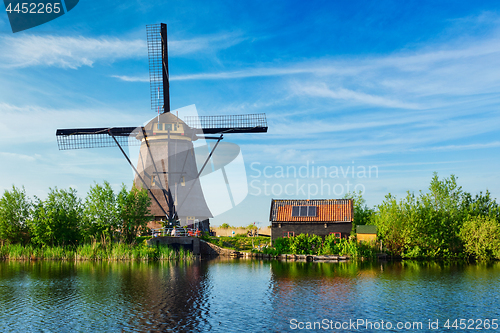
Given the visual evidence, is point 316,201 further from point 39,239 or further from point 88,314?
point 88,314

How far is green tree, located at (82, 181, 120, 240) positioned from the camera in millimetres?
39312

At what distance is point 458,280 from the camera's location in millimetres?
23516

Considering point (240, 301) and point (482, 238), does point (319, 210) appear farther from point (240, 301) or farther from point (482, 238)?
point (240, 301)

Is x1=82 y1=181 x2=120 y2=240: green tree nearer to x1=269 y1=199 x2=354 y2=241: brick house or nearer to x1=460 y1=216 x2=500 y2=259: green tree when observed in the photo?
x1=269 y1=199 x2=354 y2=241: brick house

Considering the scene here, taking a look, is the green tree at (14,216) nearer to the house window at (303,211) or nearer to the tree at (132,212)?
→ the tree at (132,212)

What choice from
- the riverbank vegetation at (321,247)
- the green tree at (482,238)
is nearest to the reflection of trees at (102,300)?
the riverbank vegetation at (321,247)

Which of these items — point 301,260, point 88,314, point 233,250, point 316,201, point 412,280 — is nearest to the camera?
point 88,314

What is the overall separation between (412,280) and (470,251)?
74.0 feet

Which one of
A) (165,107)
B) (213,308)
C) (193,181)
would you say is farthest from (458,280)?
(165,107)

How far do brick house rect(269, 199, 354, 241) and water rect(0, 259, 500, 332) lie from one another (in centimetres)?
1565

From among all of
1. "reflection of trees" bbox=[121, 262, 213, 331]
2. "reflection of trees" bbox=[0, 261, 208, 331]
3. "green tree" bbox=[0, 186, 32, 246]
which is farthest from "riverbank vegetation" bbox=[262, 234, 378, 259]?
"green tree" bbox=[0, 186, 32, 246]

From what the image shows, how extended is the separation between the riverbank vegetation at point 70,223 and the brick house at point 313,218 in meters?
10.8

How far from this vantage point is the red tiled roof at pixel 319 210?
42688 millimetres

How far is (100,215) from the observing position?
39688mm
